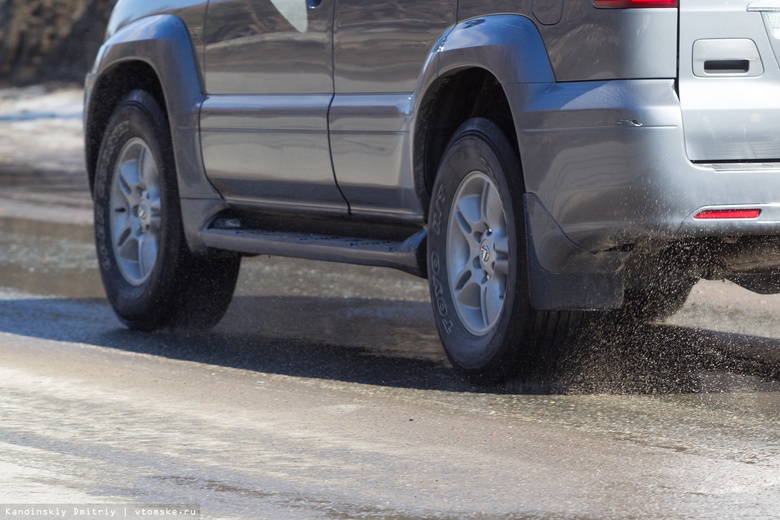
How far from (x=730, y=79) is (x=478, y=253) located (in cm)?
113

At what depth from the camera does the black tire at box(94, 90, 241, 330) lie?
22.9 ft

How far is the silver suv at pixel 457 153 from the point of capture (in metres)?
4.83

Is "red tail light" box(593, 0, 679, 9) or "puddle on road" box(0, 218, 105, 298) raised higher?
"red tail light" box(593, 0, 679, 9)

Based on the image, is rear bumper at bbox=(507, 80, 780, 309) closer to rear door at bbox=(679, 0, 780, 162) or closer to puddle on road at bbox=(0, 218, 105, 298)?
rear door at bbox=(679, 0, 780, 162)

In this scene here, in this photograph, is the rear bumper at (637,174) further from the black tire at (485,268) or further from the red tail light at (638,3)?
the black tire at (485,268)

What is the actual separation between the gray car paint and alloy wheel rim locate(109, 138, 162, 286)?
1277 mm

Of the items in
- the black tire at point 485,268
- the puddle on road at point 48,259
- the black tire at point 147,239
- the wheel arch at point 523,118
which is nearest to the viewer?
the wheel arch at point 523,118

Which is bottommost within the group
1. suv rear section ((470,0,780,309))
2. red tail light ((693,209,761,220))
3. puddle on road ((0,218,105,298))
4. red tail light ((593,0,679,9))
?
puddle on road ((0,218,105,298))

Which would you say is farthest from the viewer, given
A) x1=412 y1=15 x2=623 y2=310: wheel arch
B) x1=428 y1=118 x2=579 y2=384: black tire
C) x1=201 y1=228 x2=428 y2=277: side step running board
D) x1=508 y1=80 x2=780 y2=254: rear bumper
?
x1=201 y1=228 x2=428 y2=277: side step running board

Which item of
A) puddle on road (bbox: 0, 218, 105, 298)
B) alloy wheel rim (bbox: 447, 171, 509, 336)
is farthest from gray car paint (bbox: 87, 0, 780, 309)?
puddle on road (bbox: 0, 218, 105, 298)

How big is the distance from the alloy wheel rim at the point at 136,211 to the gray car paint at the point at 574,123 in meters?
1.28

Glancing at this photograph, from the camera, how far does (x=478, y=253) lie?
5562 millimetres

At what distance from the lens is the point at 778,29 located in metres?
4.88

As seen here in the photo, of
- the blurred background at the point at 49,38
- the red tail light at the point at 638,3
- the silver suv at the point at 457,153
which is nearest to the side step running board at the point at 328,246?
the silver suv at the point at 457,153
